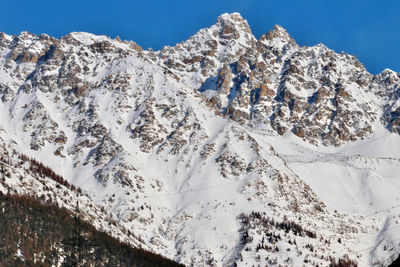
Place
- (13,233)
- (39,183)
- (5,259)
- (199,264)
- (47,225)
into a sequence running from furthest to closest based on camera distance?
(199,264), (39,183), (47,225), (13,233), (5,259)

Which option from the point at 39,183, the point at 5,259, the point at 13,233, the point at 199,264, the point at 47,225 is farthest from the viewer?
the point at 199,264

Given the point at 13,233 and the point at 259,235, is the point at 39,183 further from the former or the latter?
the point at 259,235

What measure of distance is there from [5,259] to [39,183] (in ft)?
225

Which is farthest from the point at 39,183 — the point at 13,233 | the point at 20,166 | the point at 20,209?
the point at 13,233

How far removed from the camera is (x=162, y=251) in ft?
634

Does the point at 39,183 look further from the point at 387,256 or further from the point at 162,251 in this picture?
the point at 387,256

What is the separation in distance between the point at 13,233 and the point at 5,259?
908 centimetres

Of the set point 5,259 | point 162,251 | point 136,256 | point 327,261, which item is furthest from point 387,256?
point 5,259

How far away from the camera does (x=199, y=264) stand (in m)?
187

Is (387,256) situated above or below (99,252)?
above

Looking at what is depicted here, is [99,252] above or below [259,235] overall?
below

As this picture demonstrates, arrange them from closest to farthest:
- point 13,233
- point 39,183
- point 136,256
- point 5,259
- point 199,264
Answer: point 5,259, point 13,233, point 136,256, point 39,183, point 199,264

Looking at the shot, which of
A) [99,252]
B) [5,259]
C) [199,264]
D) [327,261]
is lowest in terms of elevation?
[5,259]

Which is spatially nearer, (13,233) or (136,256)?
(13,233)
